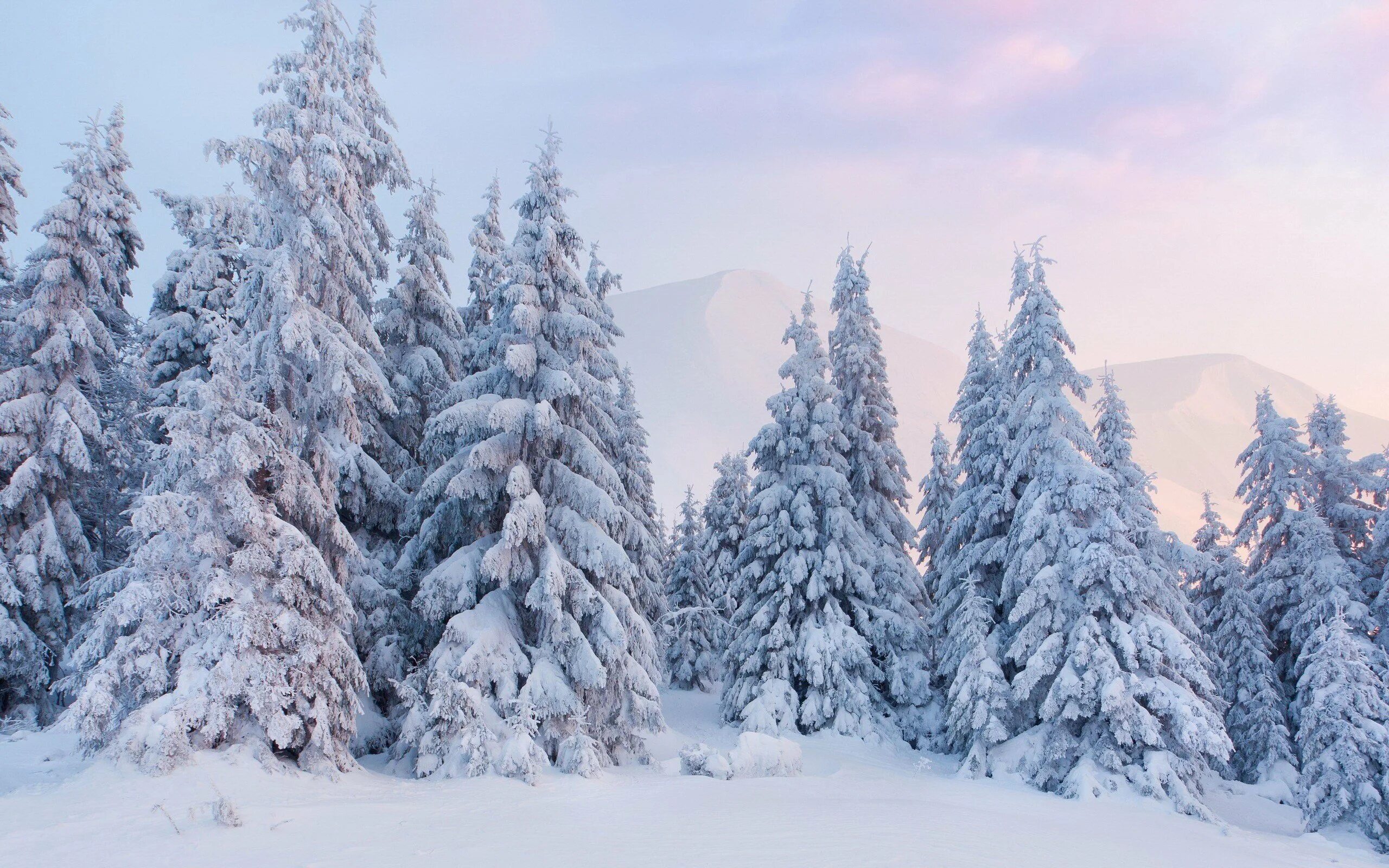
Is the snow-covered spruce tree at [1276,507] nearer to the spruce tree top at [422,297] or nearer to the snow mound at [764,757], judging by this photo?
the snow mound at [764,757]

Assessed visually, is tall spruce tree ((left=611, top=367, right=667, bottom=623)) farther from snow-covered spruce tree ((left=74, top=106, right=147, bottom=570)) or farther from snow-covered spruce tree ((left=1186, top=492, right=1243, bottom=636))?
snow-covered spruce tree ((left=1186, top=492, right=1243, bottom=636))

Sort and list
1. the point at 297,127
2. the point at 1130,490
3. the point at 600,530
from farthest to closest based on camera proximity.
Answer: the point at 1130,490, the point at 600,530, the point at 297,127

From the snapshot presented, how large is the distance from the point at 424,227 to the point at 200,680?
13166 millimetres

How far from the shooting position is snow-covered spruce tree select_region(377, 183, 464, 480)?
20.1m

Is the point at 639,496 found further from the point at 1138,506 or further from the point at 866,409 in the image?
the point at 1138,506

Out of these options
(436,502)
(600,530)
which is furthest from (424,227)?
(600,530)

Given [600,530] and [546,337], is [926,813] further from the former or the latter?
[546,337]

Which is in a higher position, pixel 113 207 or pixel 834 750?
pixel 113 207

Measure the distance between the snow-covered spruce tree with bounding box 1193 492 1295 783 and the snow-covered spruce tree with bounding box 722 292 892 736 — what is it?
1078 centimetres

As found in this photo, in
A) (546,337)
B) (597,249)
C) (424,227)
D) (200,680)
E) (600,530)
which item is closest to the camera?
(200,680)

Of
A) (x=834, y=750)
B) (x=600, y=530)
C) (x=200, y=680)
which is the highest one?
(x=600, y=530)

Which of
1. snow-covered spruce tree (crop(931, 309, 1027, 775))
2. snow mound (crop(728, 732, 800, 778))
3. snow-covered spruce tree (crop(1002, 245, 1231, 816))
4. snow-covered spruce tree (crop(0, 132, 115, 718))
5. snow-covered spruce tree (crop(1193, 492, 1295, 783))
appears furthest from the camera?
snow-covered spruce tree (crop(1193, 492, 1295, 783))

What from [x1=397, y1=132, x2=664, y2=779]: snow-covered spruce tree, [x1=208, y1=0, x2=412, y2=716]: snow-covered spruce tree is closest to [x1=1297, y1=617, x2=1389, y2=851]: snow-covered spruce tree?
[x1=397, y1=132, x2=664, y2=779]: snow-covered spruce tree

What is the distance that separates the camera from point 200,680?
1188 cm
